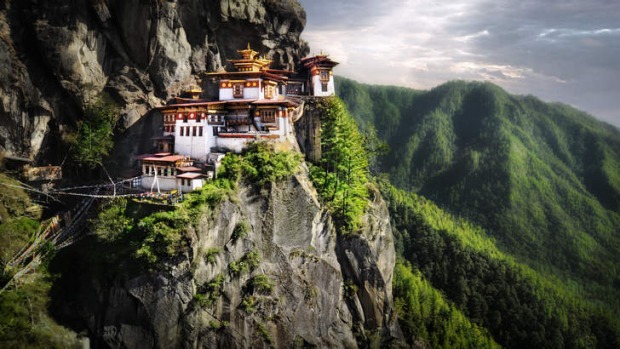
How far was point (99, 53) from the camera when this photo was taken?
4209 cm

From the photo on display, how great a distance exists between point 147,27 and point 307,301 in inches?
1242

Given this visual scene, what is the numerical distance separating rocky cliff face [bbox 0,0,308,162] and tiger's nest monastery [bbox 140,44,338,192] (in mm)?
3010

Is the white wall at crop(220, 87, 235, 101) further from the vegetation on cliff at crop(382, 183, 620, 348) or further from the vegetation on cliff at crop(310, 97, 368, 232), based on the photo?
the vegetation on cliff at crop(382, 183, 620, 348)

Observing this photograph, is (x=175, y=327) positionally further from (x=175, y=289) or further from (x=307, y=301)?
(x=307, y=301)

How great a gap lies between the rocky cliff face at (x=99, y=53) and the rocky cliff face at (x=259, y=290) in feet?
51.9

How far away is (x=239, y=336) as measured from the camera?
32.2 meters

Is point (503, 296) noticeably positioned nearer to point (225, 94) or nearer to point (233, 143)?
point (233, 143)

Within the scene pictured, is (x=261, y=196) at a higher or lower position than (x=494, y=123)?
lower

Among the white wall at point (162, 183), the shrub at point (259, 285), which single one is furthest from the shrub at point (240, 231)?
the white wall at point (162, 183)

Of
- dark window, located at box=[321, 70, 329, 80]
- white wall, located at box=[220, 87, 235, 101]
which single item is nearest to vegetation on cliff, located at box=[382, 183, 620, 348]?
dark window, located at box=[321, 70, 329, 80]

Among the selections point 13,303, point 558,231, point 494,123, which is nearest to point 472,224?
point 558,231

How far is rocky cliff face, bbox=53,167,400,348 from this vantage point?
30.0 m

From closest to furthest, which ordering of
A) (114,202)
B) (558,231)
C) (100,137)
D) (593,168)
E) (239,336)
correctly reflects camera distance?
(239,336)
(114,202)
(100,137)
(558,231)
(593,168)

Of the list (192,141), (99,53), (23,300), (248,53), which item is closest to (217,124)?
(192,141)
